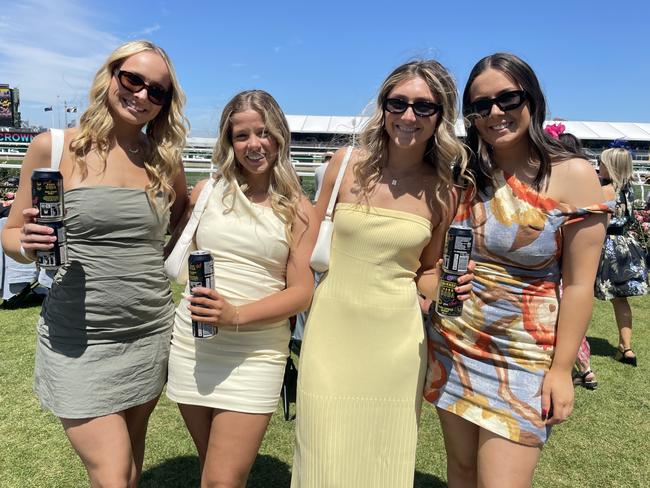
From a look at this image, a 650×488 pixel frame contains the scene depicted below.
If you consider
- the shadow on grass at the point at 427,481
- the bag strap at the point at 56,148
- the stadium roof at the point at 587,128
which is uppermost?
the stadium roof at the point at 587,128

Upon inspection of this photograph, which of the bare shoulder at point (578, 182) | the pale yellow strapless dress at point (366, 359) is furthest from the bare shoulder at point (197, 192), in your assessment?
the bare shoulder at point (578, 182)

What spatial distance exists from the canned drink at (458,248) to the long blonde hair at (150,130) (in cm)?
118

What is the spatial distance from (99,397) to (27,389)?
119 inches

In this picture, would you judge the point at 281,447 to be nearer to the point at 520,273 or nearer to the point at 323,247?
the point at 323,247

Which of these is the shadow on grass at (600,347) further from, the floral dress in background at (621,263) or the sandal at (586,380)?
the sandal at (586,380)

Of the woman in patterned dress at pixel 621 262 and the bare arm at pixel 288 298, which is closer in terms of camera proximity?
the bare arm at pixel 288 298

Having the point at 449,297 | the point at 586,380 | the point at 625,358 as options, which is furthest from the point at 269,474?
the point at 625,358

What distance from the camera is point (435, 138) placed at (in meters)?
2.06

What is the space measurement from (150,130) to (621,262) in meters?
5.33

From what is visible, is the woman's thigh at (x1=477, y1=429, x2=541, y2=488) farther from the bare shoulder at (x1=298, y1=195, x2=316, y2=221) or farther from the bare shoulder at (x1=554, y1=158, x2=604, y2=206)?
the bare shoulder at (x1=298, y1=195, x2=316, y2=221)

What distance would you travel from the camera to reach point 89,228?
1.90 metres

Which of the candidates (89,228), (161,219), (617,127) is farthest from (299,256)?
(617,127)

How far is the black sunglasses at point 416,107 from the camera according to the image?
198cm

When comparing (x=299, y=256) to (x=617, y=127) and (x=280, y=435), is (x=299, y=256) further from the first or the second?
(x=617, y=127)
